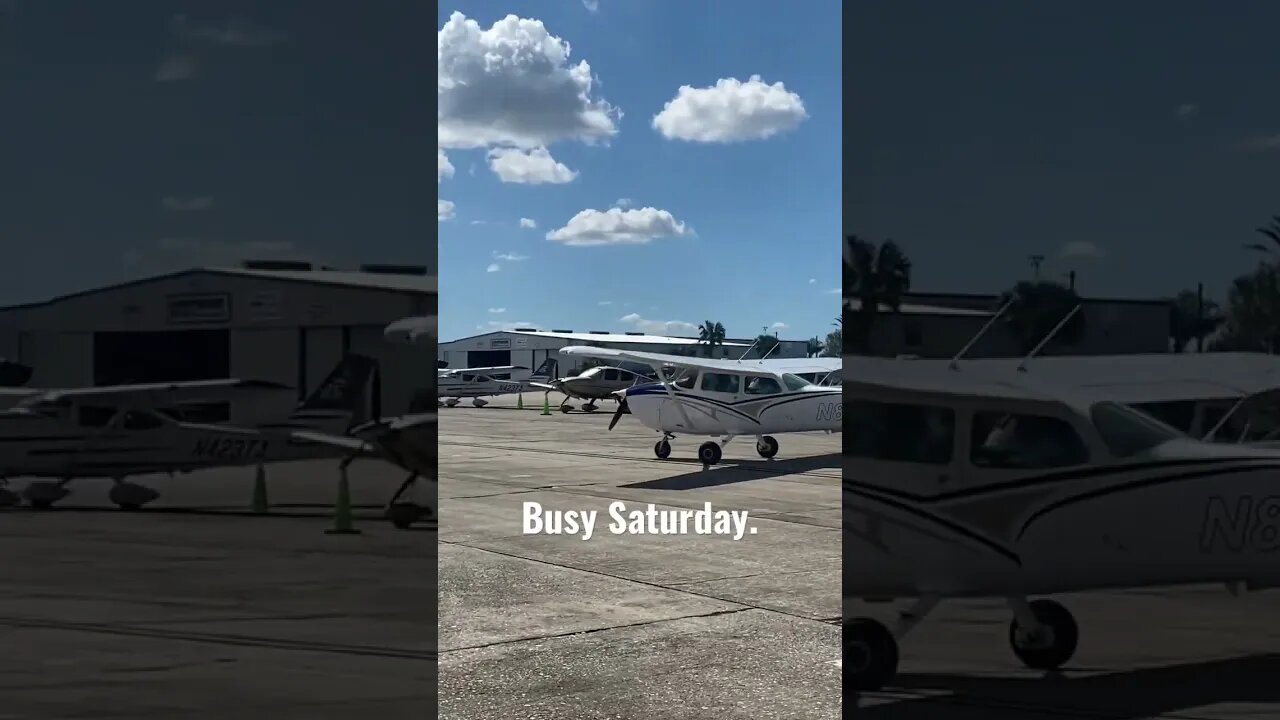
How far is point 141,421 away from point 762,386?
45.9 feet

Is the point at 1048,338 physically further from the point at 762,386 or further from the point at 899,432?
the point at 762,386

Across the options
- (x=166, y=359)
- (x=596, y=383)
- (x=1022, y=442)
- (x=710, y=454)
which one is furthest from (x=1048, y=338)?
(x=596, y=383)

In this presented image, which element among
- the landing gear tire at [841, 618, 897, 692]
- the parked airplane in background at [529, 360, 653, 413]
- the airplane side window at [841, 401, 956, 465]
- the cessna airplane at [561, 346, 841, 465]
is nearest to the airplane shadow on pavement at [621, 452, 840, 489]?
the cessna airplane at [561, 346, 841, 465]

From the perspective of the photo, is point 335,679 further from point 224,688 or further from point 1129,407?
point 1129,407

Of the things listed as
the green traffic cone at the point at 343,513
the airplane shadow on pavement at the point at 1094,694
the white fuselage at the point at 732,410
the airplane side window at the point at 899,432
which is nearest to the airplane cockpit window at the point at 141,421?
the green traffic cone at the point at 343,513

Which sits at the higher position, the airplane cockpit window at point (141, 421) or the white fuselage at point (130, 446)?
the airplane cockpit window at point (141, 421)

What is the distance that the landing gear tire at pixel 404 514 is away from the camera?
2.64 metres

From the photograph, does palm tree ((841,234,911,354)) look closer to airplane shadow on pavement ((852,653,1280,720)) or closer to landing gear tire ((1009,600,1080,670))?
landing gear tire ((1009,600,1080,670))

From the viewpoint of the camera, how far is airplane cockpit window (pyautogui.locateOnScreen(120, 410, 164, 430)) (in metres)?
2.61

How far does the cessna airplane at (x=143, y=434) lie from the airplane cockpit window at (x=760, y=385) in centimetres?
1370

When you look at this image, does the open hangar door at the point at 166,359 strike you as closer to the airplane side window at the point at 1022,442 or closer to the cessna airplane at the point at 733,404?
the airplane side window at the point at 1022,442

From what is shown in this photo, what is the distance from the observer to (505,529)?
8906 millimetres

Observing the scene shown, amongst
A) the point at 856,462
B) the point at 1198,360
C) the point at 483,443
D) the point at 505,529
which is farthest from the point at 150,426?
the point at 483,443

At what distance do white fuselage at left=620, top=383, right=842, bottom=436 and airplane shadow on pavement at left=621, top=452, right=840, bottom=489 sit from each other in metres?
0.56
